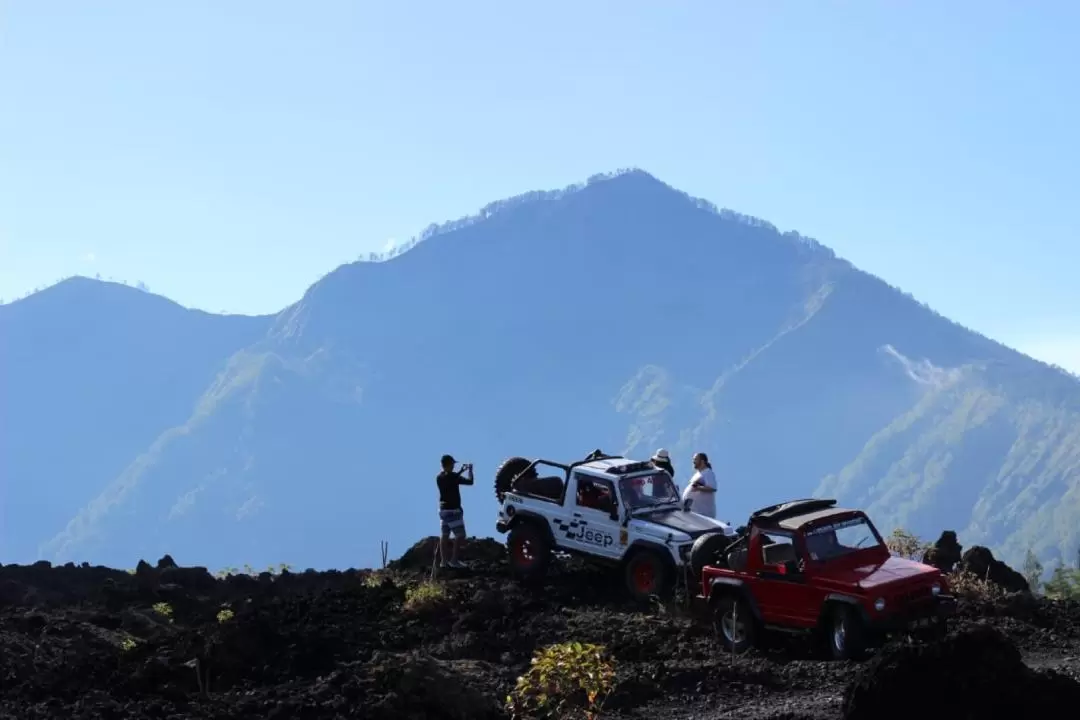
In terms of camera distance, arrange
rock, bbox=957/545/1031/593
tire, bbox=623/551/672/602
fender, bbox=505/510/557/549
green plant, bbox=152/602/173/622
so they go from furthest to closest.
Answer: fender, bbox=505/510/557/549, green plant, bbox=152/602/173/622, rock, bbox=957/545/1031/593, tire, bbox=623/551/672/602

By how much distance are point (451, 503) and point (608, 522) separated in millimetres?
2823

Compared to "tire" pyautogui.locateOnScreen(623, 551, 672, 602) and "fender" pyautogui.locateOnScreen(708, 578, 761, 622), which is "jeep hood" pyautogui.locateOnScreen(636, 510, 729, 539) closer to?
"tire" pyautogui.locateOnScreen(623, 551, 672, 602)

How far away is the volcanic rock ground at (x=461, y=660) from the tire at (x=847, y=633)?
1.15ft

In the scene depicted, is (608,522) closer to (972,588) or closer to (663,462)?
(663,462)

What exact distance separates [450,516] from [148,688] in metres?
7.19

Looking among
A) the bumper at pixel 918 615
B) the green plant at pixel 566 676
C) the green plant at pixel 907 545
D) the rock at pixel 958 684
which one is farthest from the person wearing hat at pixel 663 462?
the rock at pixel 958 684

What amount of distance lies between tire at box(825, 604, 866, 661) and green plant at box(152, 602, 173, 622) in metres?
10.3

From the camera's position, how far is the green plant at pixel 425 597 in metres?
16.9

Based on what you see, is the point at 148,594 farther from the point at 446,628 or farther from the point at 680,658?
the point at 680,658

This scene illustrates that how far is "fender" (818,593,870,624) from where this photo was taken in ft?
42.1

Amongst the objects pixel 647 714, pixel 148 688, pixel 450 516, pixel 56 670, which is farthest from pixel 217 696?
pixel 450 516

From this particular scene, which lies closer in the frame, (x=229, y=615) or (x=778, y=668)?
(x=778, y=668)

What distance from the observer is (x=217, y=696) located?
12.3m

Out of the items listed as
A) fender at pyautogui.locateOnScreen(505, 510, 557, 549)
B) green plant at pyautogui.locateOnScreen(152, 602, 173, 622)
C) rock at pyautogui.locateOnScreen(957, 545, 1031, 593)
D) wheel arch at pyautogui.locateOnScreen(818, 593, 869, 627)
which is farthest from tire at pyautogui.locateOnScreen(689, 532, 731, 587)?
green plant at pyautogui.locateOnScreen(152, 602, 173, 622)
